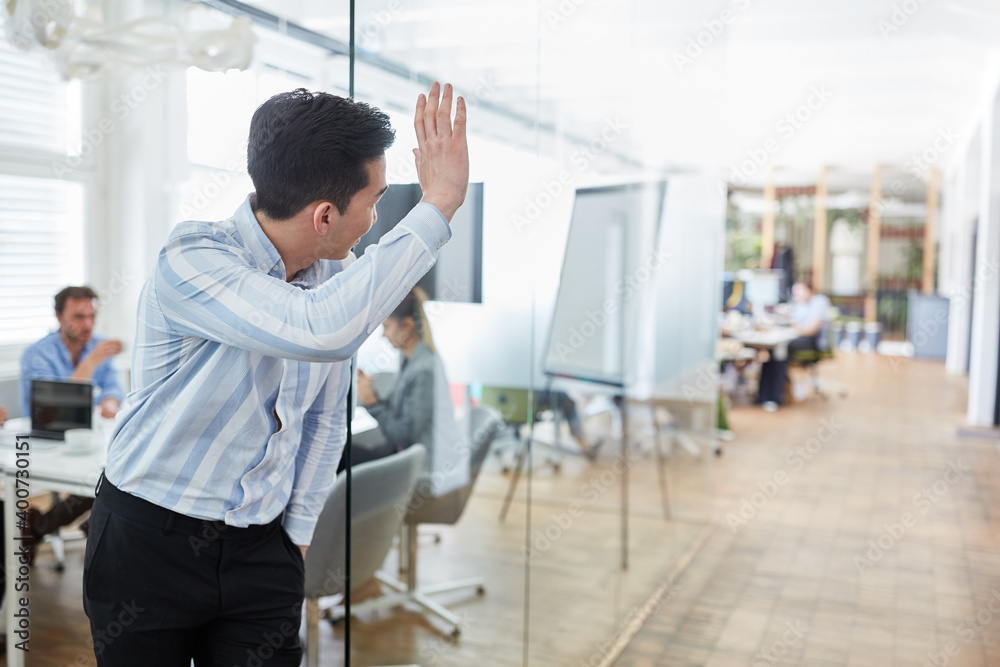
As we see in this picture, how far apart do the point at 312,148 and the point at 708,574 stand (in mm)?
3361

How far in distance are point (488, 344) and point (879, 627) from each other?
216 centimetres

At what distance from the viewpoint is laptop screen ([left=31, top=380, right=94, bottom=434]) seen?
9.65 ft

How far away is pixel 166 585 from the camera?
1220 mm

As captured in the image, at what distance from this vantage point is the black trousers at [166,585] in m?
1.22

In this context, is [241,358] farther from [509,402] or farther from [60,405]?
[60,405]

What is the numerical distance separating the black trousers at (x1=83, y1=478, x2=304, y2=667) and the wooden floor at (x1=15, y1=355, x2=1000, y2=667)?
60cm

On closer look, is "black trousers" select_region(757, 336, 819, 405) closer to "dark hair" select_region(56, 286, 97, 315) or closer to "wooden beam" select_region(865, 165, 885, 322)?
"wooden beam" select_region(865, 165, 885, 322)

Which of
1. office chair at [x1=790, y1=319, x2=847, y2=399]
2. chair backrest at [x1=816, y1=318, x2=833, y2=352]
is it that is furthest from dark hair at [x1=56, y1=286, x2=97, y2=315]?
chair backrest at [x1=816, y1=318, x2=833, y2=352]

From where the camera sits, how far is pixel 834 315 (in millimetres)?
14812

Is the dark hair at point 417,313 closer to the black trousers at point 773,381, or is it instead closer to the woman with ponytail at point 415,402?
the woman with ponytail at point 415,402

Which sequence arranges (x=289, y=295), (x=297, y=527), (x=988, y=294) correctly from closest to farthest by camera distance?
(x=289, y=295)
(x=297, y=527)
(x=988, y=294)

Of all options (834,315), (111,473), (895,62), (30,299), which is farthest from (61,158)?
(834,315)

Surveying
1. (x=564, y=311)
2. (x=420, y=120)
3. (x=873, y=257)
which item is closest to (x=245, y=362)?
(x=420, y=120)

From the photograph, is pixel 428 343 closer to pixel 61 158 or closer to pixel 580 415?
pixel 580 415
